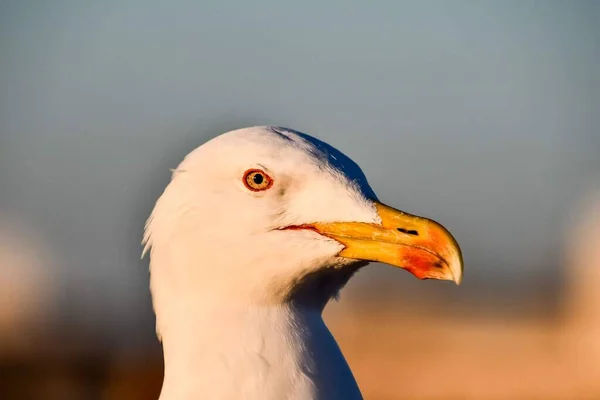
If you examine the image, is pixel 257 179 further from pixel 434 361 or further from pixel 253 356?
pixel 434 361

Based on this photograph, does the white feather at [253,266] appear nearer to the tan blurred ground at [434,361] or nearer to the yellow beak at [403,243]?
the yellow beak at [403,243]

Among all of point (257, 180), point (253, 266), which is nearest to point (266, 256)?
point (253, 266)

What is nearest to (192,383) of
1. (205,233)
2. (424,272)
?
(205,233)

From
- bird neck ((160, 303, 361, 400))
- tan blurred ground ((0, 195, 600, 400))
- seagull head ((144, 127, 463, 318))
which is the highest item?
seagull head ((144, 127, 463, 318))

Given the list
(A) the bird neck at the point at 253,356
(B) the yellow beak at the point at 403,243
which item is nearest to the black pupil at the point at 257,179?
(B) the yellow beak at the point at 403,243

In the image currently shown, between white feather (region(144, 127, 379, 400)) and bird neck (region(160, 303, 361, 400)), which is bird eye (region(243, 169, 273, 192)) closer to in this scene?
white feather (region(144, 127, 379, 400))

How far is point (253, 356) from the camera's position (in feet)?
17.7

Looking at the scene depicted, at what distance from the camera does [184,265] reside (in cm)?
559

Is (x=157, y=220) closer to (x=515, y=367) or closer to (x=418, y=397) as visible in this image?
(x=418, y=397)

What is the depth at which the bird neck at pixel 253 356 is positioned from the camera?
534cm

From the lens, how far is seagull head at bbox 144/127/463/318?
5.45m

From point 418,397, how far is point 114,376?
7689 millimetres

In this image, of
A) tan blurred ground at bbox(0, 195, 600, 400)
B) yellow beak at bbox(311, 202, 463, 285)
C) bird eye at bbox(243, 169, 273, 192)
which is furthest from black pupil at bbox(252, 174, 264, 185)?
tan blurred ground at bbox(0, 195, 600, 400)

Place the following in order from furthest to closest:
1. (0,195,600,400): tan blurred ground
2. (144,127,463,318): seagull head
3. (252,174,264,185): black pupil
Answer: (0,195,600,400): tan blurred ground → (252,174,264,185): black pupil → (144,127,463,318): seagull head
